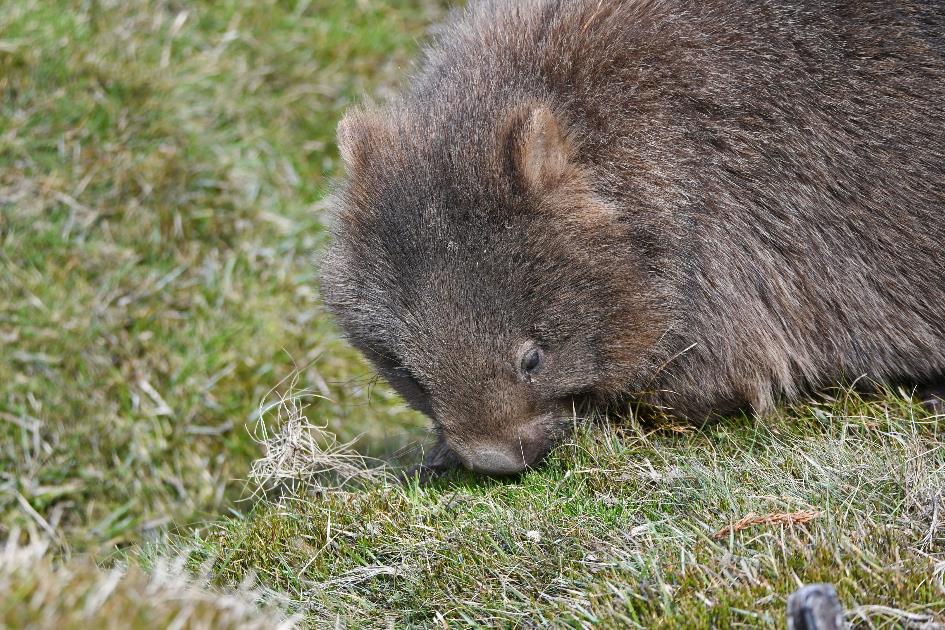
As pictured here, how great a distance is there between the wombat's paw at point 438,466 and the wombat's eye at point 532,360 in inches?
23.1

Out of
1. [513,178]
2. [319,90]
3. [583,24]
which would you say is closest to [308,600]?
[513,178]

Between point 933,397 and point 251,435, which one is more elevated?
point 933,397

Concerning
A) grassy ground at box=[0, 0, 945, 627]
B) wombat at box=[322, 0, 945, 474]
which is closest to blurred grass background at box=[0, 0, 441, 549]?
grassy ground at box=[0, 0, 945, 627]

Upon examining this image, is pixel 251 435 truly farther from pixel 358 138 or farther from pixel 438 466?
pixel 358 138

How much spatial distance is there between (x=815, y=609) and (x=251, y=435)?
3.06 m

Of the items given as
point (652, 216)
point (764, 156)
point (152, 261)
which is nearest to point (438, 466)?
point (652, 216)

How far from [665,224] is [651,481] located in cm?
95

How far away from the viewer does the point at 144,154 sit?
20.5 ft

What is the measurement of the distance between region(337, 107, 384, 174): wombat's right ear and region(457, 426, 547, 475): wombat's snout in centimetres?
117

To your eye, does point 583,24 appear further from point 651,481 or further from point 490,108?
point 651,481

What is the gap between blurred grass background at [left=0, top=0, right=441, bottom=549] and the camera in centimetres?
562

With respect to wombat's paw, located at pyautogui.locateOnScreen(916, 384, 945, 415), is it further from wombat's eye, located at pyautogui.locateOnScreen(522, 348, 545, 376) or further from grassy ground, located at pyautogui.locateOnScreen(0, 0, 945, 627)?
wombat's eye, located at pyautogui.locateOnScreen(522, 348, 545, 376)

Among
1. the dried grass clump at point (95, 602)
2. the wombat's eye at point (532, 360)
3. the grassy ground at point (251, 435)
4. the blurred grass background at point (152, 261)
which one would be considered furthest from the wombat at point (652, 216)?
the dried grass clump at point (95, 602)

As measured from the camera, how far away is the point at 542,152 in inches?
154
